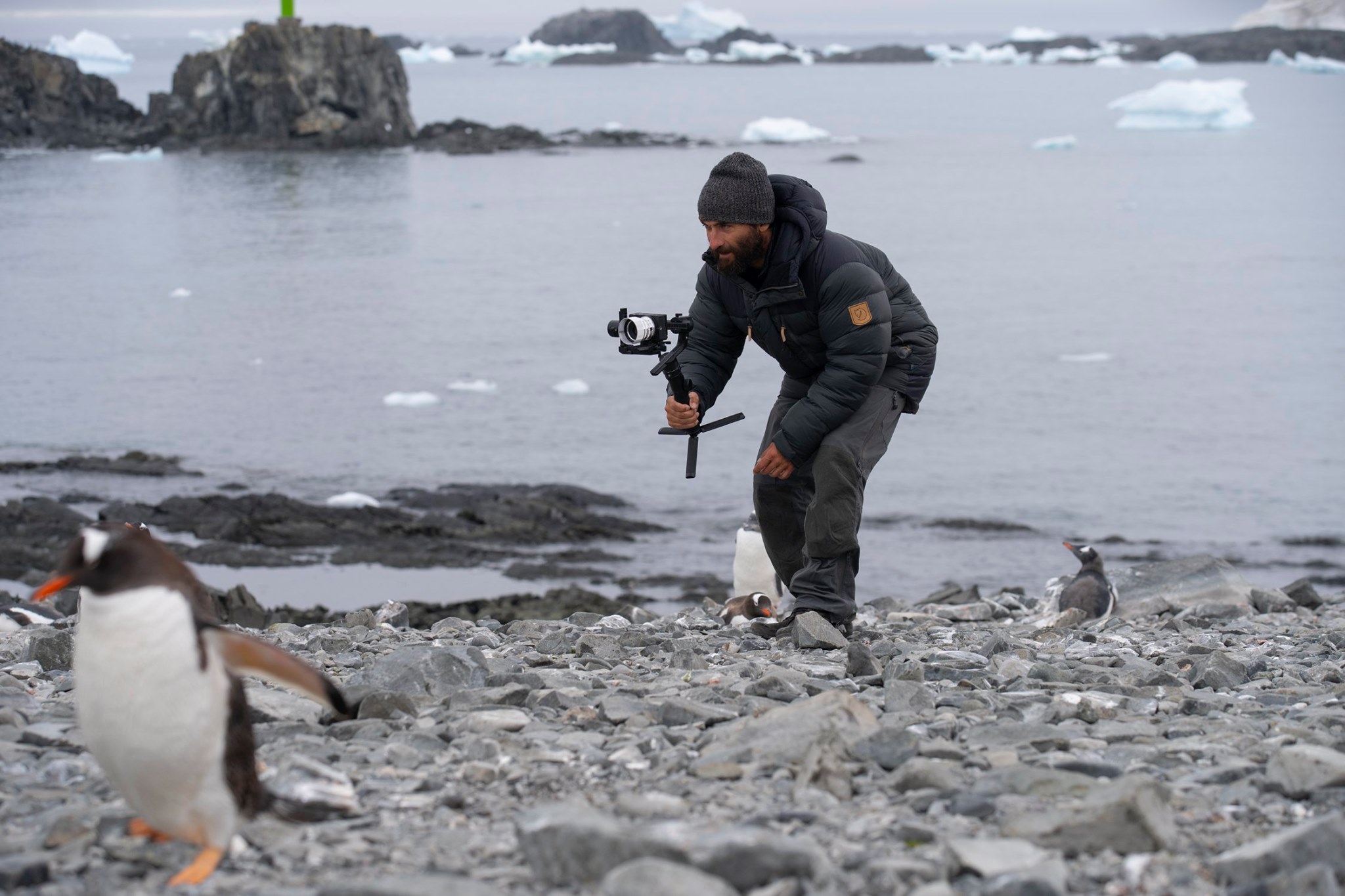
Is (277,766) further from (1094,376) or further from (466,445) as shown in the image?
(1094,376)

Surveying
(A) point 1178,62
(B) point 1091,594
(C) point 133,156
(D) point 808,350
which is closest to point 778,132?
(C) point 133,156

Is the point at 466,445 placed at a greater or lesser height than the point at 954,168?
lesser

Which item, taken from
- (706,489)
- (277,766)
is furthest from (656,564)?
(277,766)

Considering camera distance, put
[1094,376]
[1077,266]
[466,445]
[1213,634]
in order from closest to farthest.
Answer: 1. [1213,634]
2. [466,445]
3. [1094,376]
4. [1077,266]

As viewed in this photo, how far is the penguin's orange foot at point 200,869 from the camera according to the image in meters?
2.73

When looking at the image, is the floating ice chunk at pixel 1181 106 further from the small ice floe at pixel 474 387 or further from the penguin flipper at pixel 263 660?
the penguin flipper at pixel 263 660

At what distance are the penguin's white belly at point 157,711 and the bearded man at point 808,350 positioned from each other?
2.68m

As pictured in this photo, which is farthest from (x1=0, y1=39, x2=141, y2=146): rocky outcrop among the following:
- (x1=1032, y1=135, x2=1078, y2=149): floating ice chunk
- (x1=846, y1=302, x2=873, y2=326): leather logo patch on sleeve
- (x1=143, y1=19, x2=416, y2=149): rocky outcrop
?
(x1=846, y1=302, x2=873, y2=326): leather logo patch on sleeve

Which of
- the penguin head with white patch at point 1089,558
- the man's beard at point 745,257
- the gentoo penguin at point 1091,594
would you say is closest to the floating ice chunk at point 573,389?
the penguin head with white patch at point 1089,558

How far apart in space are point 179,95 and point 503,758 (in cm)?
6806

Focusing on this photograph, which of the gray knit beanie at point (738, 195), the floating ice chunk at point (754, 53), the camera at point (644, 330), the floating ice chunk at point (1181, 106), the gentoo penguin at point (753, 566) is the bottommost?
the gentoo penguin at point (753, 566)

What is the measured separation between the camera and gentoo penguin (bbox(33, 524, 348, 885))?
2.84m

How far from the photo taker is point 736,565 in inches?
333

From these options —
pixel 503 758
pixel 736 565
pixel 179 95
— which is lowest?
pixel 736 565
